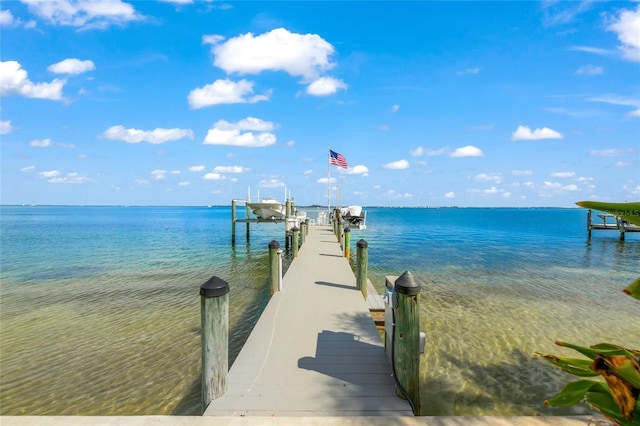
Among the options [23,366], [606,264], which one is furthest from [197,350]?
[606,264]

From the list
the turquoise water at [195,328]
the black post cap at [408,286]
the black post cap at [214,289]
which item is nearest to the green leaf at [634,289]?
the black post cap at [408,286]

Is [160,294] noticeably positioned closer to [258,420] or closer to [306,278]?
[306,278]

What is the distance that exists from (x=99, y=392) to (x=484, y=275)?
51.9 ft

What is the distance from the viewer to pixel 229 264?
19.0m

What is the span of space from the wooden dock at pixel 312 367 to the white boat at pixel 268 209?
67.0 ft

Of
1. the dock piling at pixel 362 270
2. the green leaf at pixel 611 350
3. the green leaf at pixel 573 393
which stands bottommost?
the dock piling at pixel 362 270

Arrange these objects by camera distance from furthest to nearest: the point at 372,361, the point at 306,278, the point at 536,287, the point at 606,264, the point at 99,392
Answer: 1. the point at 606,264
2. the point at 536,287
3. the point at 306,278
4. the point at 99,392
5. the point at 372,361

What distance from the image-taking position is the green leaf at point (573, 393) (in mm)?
1841

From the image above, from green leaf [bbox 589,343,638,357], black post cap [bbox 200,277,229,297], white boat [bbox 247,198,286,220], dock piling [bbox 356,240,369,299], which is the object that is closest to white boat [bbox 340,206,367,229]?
white boat [bbox 247,198,286,220]

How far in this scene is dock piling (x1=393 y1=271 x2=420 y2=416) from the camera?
3.77m

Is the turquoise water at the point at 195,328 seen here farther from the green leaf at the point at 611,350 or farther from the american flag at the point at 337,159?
the american flag at the point at 337,159

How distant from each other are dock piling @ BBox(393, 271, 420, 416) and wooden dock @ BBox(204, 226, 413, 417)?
224 millimetres

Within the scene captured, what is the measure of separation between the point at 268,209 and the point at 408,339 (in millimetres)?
24958

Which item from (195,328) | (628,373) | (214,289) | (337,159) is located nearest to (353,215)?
(337,159)
